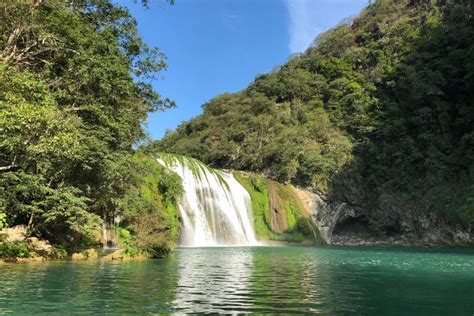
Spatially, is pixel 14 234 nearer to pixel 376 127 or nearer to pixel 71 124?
pixel 71 124

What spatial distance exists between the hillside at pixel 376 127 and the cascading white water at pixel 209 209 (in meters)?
8.82

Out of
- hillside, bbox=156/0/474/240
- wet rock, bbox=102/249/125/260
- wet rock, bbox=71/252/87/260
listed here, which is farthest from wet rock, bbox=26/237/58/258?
hillside, bbox=156/0/474/240

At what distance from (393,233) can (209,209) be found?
18987 millimetres

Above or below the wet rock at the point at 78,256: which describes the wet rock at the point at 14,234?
above

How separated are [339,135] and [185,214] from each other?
23.4 meters

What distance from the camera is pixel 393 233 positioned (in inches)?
1656

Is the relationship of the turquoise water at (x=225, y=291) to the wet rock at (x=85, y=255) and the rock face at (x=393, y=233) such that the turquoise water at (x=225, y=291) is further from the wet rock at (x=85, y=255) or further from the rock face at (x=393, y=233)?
the rock face at (x=393, y=233)

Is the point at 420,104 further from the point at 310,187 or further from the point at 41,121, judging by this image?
the point at 41,121

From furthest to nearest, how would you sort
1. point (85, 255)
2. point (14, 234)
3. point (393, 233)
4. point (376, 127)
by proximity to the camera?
1. point (376, 127)
2. point (393, 233)
3. point (85, 255)
4. point (14, 234)

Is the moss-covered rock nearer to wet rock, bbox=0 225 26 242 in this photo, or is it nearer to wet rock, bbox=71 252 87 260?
wet rock, bbox=71 252 87 260

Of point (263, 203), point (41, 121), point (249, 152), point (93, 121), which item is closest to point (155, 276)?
point (41, 121)

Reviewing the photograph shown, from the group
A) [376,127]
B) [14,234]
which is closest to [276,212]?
[376,127]

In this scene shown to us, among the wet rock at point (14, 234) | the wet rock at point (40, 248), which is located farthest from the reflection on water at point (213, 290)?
the wet rock at point (14, 234)

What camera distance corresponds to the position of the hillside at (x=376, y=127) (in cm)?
4191
